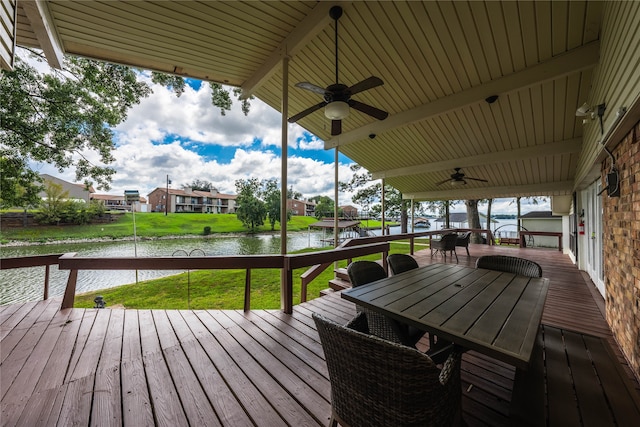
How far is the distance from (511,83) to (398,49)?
6.11ft

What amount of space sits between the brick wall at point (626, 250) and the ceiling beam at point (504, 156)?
133 inches

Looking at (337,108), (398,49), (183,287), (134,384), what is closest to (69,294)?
(134,384)

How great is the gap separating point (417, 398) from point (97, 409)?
192 centimetres

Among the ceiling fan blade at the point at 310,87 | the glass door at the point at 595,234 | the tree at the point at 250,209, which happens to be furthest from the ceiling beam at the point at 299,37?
the tree at the point at 250,209

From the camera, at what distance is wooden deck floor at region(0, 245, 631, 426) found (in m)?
1.43

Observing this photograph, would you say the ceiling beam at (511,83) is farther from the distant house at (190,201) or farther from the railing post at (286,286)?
the distant house at (190,201)

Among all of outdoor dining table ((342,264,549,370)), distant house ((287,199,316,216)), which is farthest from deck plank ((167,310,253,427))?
distant house ((287,199,316,216))

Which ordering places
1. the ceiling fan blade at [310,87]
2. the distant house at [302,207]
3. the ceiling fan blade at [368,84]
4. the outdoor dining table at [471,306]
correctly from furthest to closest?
1. the distant house at [302,207]
2. the ceiling fan blade at [310,87]
3. the ceiling fan blade at [368,84]
4. the outdoor dining table at [471,306]

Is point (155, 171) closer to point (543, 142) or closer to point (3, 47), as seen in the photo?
point (3, 47)

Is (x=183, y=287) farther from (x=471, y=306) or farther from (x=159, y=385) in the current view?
(x=471, y=306)

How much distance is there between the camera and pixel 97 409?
4.80 ft

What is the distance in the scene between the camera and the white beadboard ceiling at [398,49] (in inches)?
112

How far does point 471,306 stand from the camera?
1534 millimetres

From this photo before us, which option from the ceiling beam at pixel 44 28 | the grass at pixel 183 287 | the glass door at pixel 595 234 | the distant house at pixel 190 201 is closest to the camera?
the ceiling beam at pixel 44 28
